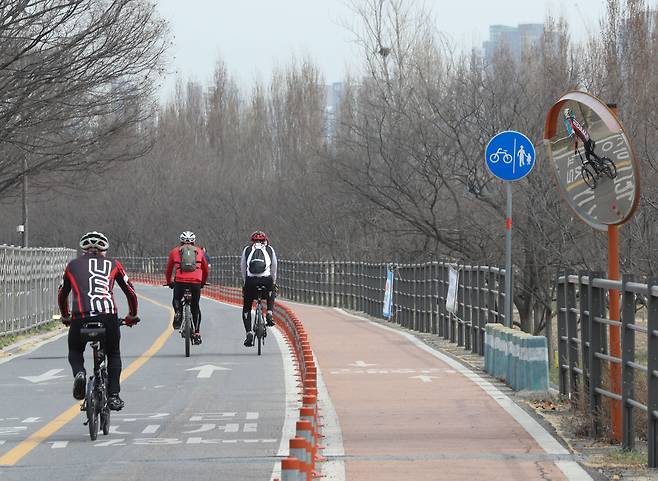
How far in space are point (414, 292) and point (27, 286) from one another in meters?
8.51

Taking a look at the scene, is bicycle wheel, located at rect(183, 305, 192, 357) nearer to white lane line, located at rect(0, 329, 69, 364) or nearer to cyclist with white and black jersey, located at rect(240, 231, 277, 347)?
cyclist with white and black jersey, located at rect(240, 231, 277, 347)

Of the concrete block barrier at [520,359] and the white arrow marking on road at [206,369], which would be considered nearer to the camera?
the concrete block barrier at [520,359]

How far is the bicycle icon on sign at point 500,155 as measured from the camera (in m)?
18.9

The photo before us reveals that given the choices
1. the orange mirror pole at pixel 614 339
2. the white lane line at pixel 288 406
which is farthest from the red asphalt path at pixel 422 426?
the orange mirror pole at pixel 614 339

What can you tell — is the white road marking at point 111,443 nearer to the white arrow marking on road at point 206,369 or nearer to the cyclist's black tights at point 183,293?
the white arrow marking on road at point 206,369

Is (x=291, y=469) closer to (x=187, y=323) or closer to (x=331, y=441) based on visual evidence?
(x=331, y=441)

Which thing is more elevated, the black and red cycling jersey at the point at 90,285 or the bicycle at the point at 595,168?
the bicycle at the point at 595,168

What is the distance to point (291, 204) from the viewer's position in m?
80.6

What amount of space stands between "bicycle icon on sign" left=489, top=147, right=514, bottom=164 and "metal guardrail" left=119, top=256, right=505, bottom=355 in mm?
2549

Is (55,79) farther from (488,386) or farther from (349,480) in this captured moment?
(349,480)

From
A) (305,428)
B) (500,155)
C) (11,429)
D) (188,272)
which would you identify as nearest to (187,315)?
(188,272)

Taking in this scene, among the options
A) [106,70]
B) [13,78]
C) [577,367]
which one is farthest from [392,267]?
[577,367]

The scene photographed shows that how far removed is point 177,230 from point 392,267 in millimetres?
65048

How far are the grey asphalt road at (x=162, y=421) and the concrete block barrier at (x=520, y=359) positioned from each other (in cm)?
257
